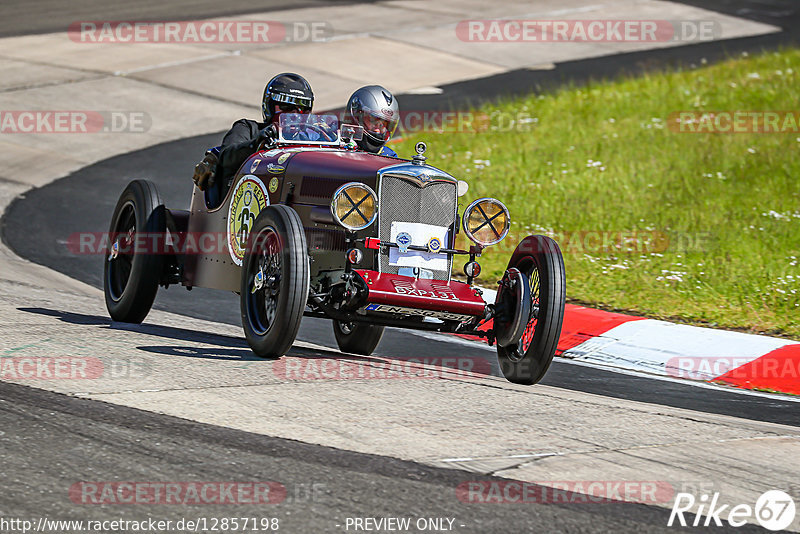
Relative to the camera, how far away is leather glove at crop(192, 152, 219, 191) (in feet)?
26.0

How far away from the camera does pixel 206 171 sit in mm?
7973

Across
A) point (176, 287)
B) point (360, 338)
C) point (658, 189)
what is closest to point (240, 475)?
point (360, 338)

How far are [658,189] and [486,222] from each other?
21.2 ft

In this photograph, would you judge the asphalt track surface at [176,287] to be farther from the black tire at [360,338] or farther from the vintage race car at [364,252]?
the vintage race car at [364,252]

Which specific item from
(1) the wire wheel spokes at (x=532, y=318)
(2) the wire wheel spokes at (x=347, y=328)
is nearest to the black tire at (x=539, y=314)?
(1) the wire wheel spokes at (x=532, y=318)

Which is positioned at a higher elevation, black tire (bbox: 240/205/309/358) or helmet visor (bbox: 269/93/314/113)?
helmet visor (bbox: 269/93/314/113)

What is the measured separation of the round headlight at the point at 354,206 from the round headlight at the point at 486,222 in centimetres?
65

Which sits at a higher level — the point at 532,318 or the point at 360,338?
the point at 532,318

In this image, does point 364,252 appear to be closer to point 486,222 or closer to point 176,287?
point 486,222

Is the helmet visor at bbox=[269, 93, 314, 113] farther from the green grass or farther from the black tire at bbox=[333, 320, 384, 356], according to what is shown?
the green grass

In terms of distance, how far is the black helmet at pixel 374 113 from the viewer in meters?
7.87

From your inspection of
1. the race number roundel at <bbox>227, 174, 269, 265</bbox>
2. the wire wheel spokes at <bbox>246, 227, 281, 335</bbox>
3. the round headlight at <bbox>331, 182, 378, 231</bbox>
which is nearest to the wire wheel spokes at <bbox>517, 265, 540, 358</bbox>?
the round headlight at <bbox>331, 182, 378, 231</bbox>

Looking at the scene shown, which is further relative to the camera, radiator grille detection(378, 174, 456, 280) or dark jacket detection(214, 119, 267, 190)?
dark jacket detection(214, 119, 267, 190)

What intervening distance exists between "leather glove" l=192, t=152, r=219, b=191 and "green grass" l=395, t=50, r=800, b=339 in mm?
3354
